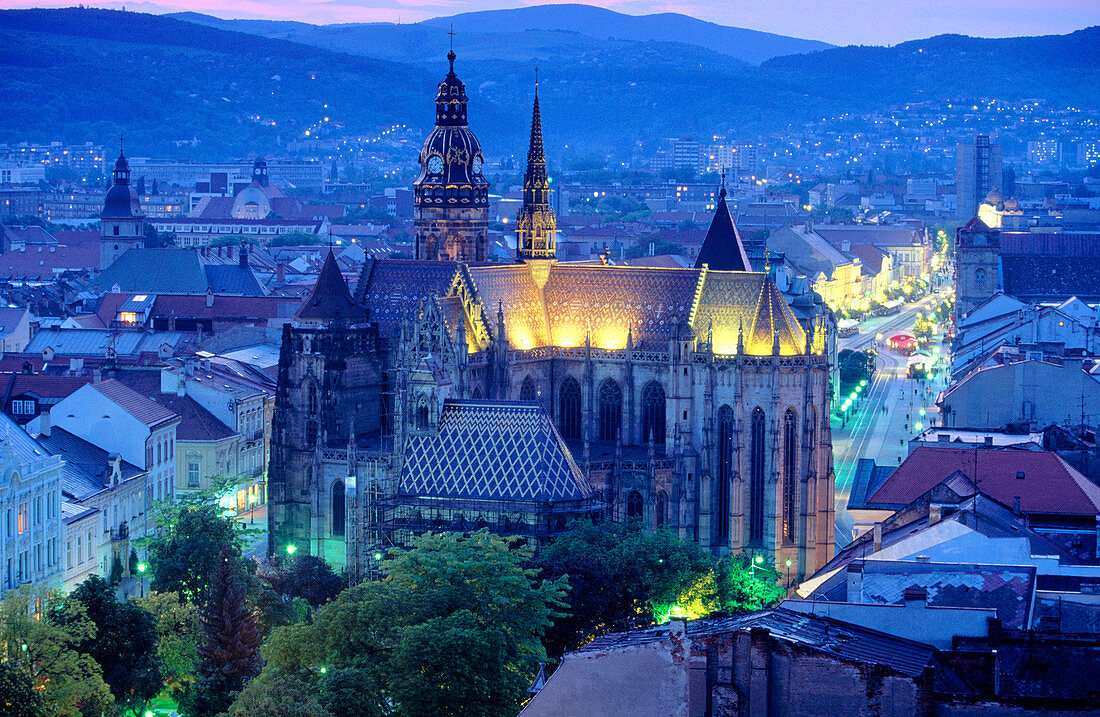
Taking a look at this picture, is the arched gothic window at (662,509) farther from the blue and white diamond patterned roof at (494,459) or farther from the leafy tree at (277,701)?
the leafy tree at (277,701)

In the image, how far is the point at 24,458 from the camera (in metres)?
105

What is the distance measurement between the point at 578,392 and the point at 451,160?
73.4ft

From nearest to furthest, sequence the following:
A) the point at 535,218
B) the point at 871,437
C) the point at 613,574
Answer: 1. the point at 613,574
2. the point at 535,218
3. the point at 871,437

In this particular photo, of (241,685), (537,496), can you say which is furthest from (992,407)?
(241,685)

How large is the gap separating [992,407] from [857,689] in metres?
91.0

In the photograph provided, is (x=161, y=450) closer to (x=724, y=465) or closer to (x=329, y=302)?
(x=329, y=302)

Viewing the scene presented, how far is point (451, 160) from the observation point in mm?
142750

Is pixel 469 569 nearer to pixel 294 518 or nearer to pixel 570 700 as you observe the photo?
pixel 570 700

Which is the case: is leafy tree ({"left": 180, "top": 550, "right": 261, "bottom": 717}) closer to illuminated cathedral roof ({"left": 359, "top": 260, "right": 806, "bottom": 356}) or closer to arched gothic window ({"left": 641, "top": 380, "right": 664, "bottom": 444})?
illuminated cathedral roof ({"left": 359, "top": 260, "right": 806, "bottom": 356})

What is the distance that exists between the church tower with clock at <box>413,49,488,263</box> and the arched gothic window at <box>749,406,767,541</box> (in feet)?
95.5

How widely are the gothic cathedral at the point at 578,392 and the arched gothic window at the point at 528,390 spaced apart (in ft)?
0.51

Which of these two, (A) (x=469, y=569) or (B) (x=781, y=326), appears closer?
(A) (x=469, y=569)

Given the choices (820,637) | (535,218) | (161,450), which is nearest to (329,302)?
(535,218)

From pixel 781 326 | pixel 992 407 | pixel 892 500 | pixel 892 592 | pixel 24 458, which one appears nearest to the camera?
pixel 892 592
